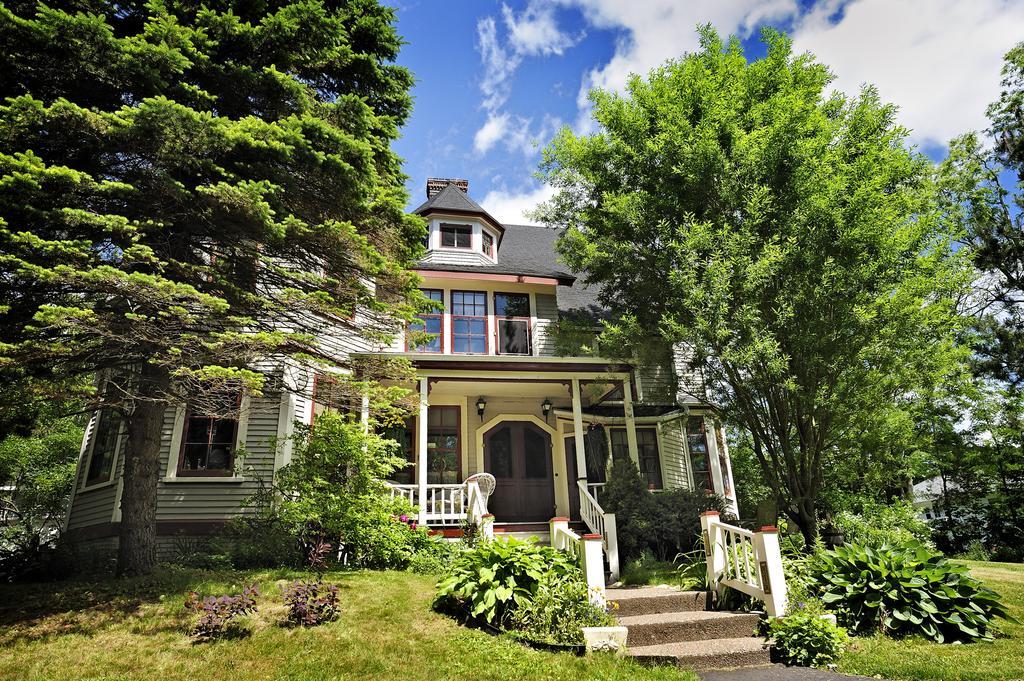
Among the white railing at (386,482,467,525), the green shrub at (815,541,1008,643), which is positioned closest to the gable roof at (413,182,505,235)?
the white railing at (386,482,467,525)

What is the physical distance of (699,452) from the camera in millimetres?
15273

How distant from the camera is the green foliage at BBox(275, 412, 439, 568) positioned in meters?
8.08

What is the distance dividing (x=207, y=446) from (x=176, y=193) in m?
5.78

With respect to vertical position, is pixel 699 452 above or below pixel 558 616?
above

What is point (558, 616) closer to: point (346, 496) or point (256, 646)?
point (256, 646)

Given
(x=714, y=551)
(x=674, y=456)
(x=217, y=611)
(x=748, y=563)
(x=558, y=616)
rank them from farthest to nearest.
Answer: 1. (x=674, y=456)
2. (x=714, y=551)
3. (x=748, y=563)
4. (x=558, y=616)
5. (x=217, y=611)

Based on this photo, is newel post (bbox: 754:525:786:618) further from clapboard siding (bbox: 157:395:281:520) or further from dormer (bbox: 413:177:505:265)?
dormer (bbox: 413:177:505:265)

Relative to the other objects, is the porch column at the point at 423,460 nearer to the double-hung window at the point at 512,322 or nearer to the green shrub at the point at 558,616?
the double-hung window at the point at 512,322

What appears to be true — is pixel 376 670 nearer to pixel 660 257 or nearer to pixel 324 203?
pixel 324 203

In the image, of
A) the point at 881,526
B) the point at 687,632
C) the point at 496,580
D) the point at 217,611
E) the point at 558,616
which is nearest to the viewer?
the point at 217,611

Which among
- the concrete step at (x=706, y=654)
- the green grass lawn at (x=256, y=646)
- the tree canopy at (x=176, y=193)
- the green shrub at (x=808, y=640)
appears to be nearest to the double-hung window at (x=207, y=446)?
the tree canopy at (x=176, y=193)

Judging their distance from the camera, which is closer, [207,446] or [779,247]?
[779,247]

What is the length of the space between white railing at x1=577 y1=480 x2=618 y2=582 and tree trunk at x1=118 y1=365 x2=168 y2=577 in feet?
21.3

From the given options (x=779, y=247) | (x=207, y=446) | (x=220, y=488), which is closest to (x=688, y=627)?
(x=779, y=247)
